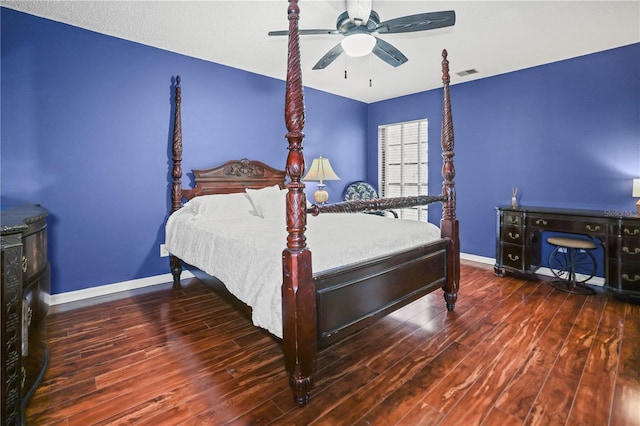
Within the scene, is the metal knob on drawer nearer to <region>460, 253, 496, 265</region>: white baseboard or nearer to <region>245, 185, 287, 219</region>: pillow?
<region>460, 253, 496, 265</region>: white baseboard

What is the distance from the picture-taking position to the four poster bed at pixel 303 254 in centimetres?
162

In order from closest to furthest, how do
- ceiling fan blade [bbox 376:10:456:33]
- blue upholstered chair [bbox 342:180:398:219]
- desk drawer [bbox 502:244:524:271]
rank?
ceiling fan blade [bbox 376:10:456:33] < desk drawer [bbox 502:244:524:271] < blue upholstered chair [bbox 342:180:398:219]

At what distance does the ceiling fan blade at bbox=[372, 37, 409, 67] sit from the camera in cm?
256

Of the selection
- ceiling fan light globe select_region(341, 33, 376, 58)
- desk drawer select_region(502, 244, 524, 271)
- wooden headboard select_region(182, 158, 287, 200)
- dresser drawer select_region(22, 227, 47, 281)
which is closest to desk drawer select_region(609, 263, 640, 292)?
desk drawer select_region(502, 244, 524, 271)

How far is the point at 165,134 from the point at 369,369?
323 cm

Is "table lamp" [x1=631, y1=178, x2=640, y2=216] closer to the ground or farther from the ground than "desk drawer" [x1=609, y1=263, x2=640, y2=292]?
farther from the ground

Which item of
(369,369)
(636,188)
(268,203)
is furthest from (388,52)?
(636,188)

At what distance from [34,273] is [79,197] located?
141 cm

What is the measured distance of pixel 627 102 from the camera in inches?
133

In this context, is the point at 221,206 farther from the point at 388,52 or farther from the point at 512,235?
the point at 512,235

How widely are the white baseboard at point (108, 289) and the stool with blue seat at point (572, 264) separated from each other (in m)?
4.27

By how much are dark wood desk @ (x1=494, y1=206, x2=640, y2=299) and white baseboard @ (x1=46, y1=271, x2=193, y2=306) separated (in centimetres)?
393

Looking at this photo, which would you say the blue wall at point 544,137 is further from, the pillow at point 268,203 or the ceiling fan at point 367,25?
the pillow at point 268,203

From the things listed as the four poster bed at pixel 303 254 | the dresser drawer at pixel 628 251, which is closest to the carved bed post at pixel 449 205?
the four poster bed at pixel 303 254
